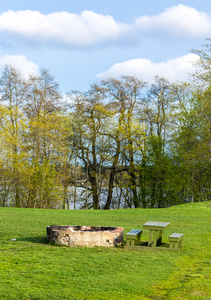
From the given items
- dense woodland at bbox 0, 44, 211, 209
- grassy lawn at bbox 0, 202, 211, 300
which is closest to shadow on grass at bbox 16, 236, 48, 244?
grassy lawn at bbox 0, 202, 211, 300

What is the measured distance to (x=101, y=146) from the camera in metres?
33.1

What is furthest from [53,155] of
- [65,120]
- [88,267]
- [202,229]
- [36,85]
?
[88,267]

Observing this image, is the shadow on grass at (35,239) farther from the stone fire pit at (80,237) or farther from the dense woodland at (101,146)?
the dense woodland at (101,146)

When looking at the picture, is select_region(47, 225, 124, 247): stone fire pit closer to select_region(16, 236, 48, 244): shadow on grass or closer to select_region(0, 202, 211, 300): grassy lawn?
select_region(0, 202, 211, 300): grassy lawn

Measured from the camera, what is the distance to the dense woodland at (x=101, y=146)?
29.4 m

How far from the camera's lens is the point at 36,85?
31.2 m

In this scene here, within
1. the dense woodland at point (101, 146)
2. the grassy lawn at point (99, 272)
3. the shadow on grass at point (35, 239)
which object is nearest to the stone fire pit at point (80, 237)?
the grassy lawn at point (99, 272)

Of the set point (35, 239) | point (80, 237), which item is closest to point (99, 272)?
point (80, 237)

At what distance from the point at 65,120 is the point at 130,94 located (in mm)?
7021

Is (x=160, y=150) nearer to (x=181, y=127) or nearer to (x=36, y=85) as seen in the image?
(x=181, y=127)

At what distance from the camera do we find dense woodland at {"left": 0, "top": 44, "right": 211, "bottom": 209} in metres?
29.4

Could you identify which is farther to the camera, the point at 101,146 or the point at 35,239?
the point at 101,146

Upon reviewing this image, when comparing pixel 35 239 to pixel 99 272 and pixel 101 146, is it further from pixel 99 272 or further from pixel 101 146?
pixel 101 146

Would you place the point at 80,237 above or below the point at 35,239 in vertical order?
above
